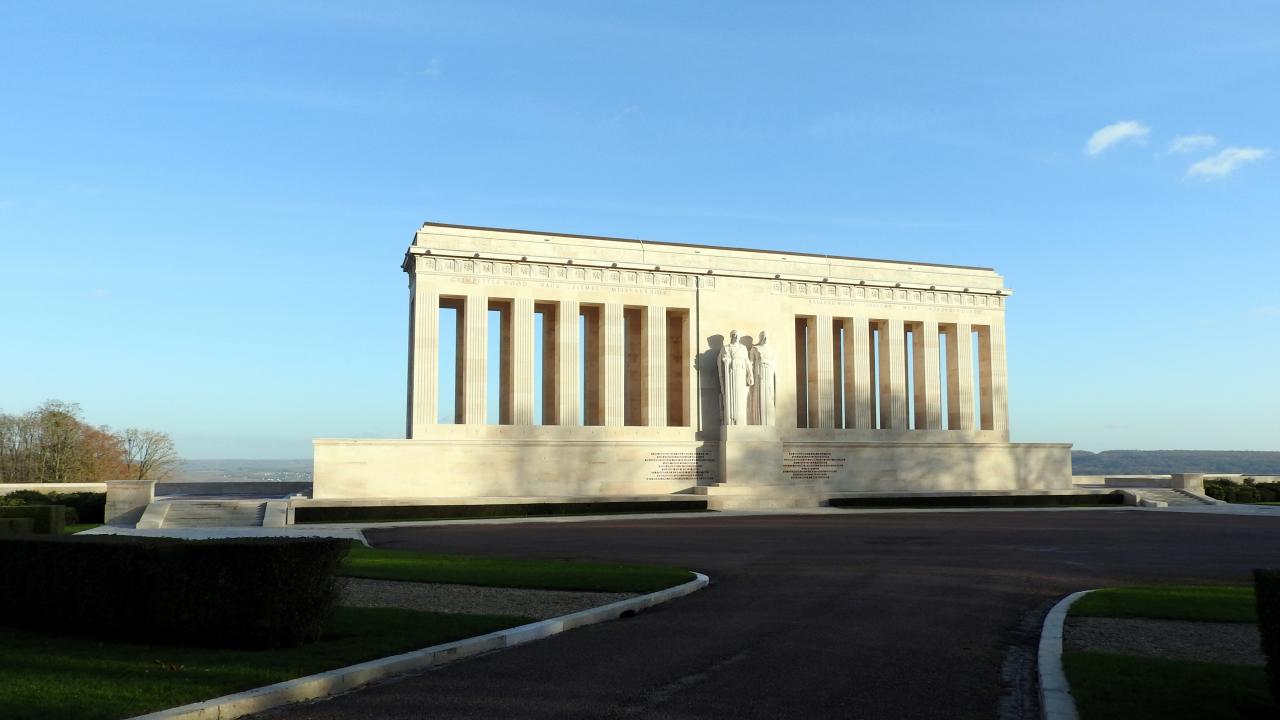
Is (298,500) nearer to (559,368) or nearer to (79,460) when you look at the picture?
(559,368)

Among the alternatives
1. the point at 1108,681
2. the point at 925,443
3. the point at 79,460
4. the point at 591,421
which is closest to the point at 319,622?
the point at 1108,681

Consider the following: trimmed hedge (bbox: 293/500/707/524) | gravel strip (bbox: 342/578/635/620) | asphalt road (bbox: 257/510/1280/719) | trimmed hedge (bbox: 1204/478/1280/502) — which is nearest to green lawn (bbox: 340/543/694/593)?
gravel strip (bbox: 342/578/635/620)

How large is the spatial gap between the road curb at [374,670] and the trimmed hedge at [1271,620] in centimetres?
799

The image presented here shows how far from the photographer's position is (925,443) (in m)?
56.2

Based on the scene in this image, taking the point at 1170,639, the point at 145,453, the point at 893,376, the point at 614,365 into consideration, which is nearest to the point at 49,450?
the point at 145,453

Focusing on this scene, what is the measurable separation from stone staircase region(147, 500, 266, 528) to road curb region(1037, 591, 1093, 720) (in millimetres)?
29317

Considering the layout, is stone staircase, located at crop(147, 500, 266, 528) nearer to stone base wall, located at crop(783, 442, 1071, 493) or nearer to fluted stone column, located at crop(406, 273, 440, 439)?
fluted stone column, located at crop(406, 273, 440, 439)

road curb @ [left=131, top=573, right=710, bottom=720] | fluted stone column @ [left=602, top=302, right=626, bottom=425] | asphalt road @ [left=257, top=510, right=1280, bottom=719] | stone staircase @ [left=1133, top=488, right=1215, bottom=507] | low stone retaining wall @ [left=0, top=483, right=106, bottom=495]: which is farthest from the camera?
stone staircase @ [left=1133, top=488, right=1215, bottom=507]

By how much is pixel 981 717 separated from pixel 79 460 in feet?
218

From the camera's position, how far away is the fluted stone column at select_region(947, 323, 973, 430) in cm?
5812

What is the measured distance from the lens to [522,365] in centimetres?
4912

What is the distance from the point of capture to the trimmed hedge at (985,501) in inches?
1889

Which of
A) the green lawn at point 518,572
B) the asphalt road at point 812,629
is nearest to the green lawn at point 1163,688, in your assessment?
the asphalt road at point 812,629

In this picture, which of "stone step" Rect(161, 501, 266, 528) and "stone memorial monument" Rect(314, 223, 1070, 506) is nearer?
"stone step" Rect(161, 501, 266, 528)
